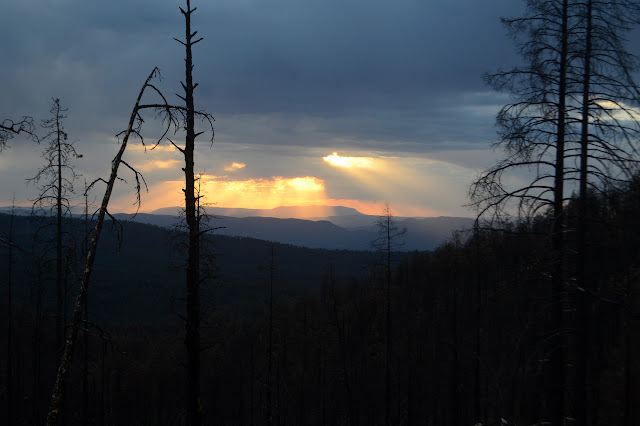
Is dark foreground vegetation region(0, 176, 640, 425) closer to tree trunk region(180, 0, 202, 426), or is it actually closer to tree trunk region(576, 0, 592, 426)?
tree trunk region(576, 0, 592, 426)

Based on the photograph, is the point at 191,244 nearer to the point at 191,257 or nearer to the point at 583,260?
the point at 191,257

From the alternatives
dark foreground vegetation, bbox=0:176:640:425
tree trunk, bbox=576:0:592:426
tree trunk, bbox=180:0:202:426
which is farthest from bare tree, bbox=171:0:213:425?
dark foreground vegetation, bbox=0:176:640:425

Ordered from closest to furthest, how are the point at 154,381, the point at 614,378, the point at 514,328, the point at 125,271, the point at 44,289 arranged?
1. the point at 44,289
2. the point at 614,378
3. the point at 514,328
4. the point at 154,381
5. the point at 125,271

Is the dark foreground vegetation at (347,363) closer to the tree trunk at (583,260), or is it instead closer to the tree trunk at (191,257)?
the tree trunk at (583,260)

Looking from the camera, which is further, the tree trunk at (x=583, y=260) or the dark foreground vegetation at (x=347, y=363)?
the dark foreground vegetation at (x=347, y=363)

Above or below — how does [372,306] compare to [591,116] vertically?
below

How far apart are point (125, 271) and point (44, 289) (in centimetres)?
19118

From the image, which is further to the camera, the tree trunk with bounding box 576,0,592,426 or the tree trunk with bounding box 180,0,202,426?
the tree trunk with bounding box 576,0,592,426

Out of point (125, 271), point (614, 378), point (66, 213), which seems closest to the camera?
point (66, 213)

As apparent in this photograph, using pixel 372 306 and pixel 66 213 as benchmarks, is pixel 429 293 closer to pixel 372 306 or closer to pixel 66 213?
pixel 372 306

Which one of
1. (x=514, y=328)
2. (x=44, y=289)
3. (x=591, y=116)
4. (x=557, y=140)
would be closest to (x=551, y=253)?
(x=557, y=140)

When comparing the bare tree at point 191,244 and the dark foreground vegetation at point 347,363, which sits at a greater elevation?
the bare tree at point 191,244

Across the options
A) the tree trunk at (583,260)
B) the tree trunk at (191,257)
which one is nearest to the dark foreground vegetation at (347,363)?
the tree trunk at (583,260)

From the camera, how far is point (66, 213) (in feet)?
54.5
